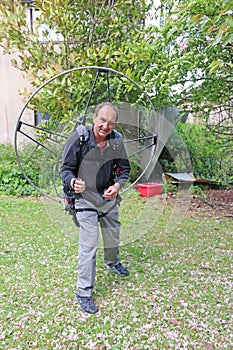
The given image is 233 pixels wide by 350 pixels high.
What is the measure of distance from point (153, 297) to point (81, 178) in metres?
1.16

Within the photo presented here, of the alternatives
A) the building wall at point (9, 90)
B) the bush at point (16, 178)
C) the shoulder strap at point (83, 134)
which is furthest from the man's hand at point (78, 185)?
the building wall at point (9, 90)

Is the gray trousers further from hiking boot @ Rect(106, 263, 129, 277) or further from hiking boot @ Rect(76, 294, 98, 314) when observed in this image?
hiking boot @ Rect(106, 263, 129, 277)

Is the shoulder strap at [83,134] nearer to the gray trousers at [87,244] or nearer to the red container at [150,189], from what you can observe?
the gray trousers at [87,244]

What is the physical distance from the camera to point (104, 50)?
482 cm

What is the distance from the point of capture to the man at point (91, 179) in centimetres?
235

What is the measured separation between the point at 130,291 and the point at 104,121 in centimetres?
146

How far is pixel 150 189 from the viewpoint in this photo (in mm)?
4211

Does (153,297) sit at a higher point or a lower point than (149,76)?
lower

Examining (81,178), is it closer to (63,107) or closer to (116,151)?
(116,151)

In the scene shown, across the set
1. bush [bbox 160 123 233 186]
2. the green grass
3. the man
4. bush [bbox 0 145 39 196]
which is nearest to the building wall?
bush [bbox 0 145 39 196]

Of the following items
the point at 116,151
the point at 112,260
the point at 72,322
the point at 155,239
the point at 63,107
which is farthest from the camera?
the point at 63,107

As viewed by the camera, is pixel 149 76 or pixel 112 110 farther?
pixel 149 76

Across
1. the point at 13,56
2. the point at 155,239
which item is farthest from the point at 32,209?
the point at 13,56

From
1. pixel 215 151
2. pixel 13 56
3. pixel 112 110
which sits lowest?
pixel 215 151
